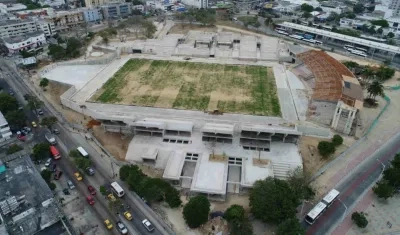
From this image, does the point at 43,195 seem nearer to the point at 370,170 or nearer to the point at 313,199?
the point at 313,199

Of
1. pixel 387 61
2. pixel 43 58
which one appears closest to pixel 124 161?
pixel 43 58

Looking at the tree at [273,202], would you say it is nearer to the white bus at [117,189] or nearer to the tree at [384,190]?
the tree at [384,190]

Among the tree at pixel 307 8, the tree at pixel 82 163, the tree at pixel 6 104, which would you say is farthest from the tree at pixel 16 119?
the tree at pixel 307 8

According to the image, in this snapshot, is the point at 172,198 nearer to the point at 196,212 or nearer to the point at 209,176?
the point at 196,212

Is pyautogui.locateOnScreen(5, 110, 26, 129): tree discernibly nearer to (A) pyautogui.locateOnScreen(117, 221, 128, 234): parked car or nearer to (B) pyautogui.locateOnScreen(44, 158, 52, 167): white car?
(B) pyautogui.locateOnScreen(44, 158, 52, 167): white car

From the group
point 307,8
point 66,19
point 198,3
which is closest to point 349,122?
point 307,8
